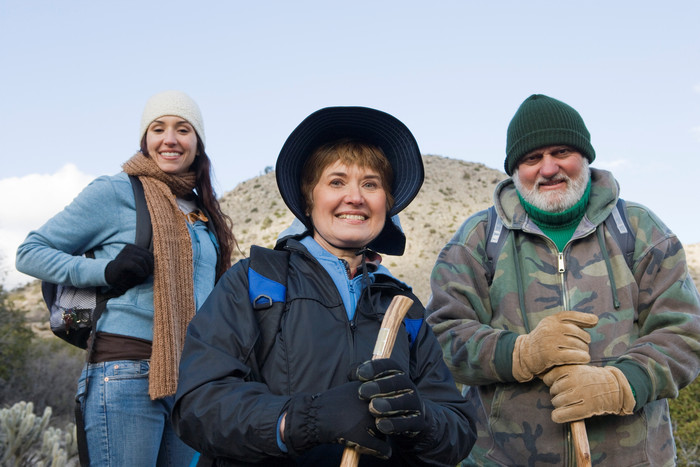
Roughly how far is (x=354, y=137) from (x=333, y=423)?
4.44 feet

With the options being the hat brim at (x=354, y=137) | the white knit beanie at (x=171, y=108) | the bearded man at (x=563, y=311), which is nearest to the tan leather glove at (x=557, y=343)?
the bearded man at (x=563, y=311)

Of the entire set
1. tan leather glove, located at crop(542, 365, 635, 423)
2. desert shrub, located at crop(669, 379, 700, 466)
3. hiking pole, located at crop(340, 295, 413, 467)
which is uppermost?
hiking pole, located at crop(340, 295, 413, 467)

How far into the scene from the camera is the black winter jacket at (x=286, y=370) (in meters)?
2.02

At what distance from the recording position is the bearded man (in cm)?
304

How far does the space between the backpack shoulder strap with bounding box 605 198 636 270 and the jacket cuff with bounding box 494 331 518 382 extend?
2.47 feet

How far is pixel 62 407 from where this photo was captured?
12672 millimetres

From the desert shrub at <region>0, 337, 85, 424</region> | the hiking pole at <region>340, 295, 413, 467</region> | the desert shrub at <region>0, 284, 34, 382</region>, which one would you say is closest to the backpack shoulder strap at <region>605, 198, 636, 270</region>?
the hiking pole at <region>340, 295, 413, 467</region>

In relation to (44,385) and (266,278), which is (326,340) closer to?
(266,278)

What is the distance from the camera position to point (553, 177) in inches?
139

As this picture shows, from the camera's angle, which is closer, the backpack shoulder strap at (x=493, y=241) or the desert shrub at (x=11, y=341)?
the backpack shoulder strap at (x=493, y=241)

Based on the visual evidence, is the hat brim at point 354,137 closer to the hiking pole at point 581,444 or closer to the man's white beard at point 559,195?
the man's white beard at point 559,195

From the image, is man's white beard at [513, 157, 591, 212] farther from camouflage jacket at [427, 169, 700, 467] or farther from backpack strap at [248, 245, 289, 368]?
backpack strap at [248, 245, 289, 368]

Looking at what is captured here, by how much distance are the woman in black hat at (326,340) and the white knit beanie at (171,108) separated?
4.71ft

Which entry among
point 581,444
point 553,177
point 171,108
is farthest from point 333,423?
point 171,108
